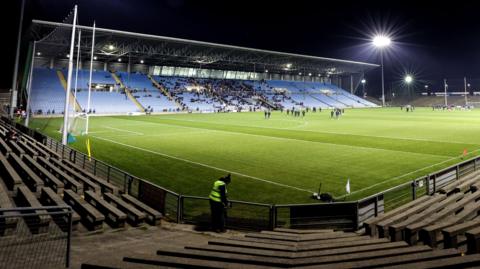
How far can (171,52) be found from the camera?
255 feet

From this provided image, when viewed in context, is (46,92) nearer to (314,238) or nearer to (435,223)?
(314,238)

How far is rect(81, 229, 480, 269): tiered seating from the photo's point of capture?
468cm

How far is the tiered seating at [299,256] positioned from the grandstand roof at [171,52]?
160 feet

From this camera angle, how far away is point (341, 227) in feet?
29.2

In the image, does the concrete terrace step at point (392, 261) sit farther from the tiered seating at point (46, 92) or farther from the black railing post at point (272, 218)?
the tiered seating at point (46, 92)

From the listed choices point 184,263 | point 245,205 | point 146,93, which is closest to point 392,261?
point 184,263

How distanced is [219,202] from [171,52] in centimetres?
7327

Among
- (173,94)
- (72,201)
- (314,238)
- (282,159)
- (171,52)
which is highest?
(171,52)

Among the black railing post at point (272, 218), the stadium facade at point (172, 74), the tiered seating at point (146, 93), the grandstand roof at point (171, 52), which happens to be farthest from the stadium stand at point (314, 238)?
the tiered seating at point (146, 93)

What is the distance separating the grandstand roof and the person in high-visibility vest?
46.0 m

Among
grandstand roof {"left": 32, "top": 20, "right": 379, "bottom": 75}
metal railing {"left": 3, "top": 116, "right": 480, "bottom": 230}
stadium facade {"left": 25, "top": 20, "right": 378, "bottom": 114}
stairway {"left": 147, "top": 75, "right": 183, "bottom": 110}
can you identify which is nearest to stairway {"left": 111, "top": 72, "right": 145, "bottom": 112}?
stadium facade {"left": 25, "top": 20, "right": 378, "bottom": 114}

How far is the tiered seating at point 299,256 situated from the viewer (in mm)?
4684

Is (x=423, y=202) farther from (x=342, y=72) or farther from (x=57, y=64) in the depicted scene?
(x=342, y=72)

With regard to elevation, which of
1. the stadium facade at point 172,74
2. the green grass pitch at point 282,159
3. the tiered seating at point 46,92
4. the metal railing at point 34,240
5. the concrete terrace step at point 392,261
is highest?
the stadium facade at point 172,74
